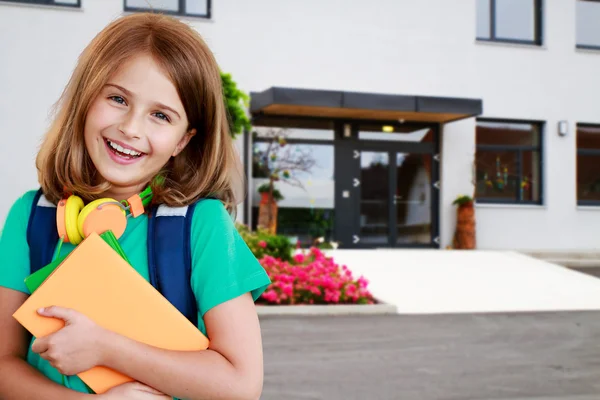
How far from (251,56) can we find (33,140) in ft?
15.5

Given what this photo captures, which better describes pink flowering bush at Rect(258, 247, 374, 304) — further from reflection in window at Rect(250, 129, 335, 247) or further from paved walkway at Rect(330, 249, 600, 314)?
reflection in window at Rect(250, 129, 335, 247)

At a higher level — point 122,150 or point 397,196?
point 122,150

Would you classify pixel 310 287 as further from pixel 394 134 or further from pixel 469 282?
pixel 394 134

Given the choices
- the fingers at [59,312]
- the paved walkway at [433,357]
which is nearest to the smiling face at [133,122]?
the fingers at [59,312]

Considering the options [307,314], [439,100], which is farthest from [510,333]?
[439,100]

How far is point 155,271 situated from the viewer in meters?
1.05

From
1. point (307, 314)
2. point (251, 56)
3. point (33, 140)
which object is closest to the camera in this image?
point (307, 314)

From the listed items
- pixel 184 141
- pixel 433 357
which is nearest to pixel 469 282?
pixel 433 357

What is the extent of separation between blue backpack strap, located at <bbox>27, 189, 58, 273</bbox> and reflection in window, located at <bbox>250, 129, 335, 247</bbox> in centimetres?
1236

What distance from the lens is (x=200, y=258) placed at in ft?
3.45

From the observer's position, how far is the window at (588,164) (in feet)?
49.8

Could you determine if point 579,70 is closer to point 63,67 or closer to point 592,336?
point 592,336

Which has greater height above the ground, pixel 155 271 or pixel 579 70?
pixel 579 70

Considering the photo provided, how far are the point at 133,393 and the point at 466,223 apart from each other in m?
13.4
